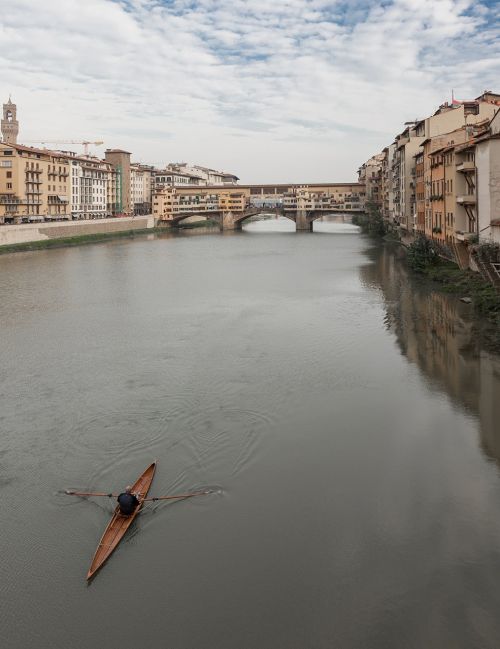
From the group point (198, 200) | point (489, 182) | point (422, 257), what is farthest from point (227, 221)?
point (489, 182)

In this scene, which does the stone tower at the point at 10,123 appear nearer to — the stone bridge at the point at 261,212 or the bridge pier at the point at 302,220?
the stone bridge at the point at 261,212

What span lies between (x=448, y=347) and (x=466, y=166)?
10211 mm

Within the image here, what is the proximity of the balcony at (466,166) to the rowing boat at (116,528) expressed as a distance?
→ 1803 centimetres

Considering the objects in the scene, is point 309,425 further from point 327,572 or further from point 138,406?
point 327,572

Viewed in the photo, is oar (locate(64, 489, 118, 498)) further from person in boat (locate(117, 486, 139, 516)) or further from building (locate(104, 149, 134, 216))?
building (locate(104, 149, 134, 216))

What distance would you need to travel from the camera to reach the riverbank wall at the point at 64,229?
41.7 meters

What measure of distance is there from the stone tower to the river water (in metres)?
67.9

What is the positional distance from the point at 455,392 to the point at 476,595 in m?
6.15

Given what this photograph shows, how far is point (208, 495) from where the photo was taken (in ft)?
27.1

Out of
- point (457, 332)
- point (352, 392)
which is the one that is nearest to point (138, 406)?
point (352, 392)

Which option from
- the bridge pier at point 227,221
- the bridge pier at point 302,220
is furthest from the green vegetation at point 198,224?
the bridge pier at point 302,220

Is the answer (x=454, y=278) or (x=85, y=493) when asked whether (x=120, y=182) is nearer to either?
(x=454, y=278)

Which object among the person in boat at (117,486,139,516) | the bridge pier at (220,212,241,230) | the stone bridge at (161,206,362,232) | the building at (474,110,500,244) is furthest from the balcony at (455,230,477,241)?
the bridge pier at (220,212,241,230)

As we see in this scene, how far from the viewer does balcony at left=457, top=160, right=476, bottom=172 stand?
22.6 m
